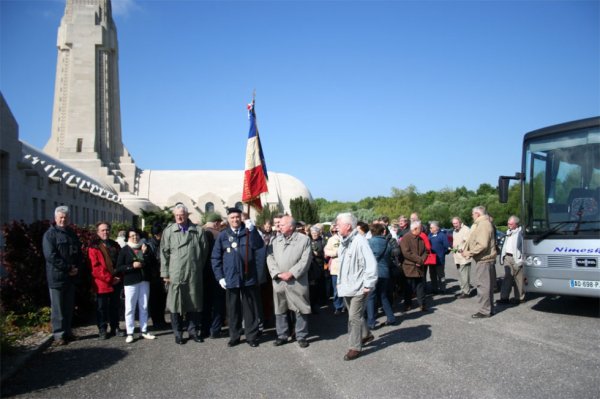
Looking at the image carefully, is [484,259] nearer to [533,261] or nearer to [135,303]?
[533,261]

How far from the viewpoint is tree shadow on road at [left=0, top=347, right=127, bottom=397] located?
5.13 meters

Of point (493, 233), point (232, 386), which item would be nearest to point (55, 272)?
point (232, 386)

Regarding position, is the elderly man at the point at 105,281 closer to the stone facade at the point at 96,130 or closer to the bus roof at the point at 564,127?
the bus roof at the point at 564,127

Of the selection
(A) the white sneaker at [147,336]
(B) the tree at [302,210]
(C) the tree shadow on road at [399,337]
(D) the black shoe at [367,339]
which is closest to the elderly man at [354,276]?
(D) the black shoe at [367,339]

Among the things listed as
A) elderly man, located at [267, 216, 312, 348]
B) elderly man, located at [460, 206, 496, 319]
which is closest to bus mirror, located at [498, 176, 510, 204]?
elderly man, located at [460, 206, 496, 319]

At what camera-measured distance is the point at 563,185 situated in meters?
8.34

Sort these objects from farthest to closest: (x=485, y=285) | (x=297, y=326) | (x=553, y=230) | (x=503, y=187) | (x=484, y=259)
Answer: (x=503, y=187)
(x=484, y=259)
(x=485, y=285)
(x=553, y=230)
(x=297, y=326)

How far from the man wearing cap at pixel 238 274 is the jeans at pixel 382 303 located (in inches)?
72.6

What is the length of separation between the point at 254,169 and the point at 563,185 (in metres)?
6.26

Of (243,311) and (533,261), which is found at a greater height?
(533,261)

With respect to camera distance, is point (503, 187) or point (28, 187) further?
point (28, 187)

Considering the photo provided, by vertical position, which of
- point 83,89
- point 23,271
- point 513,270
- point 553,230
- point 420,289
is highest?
point 83,89

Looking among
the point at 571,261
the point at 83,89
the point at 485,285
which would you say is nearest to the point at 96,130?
the point at 83,89

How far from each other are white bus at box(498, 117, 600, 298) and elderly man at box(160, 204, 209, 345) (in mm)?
5706
